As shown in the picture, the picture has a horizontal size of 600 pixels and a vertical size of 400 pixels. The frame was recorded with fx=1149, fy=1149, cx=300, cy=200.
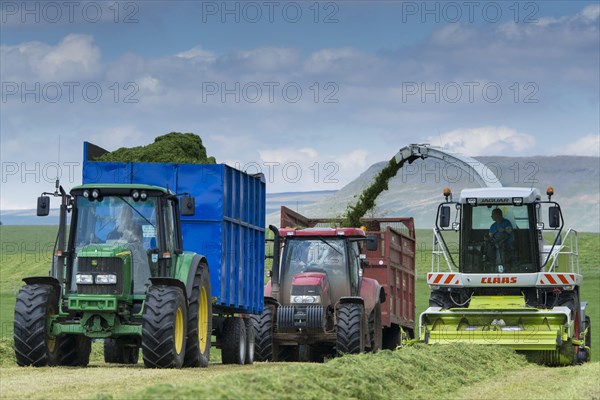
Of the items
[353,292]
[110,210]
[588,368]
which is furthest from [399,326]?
[110,210]

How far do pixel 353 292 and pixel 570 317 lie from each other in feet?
12.4

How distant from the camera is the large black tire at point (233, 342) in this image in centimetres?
1789

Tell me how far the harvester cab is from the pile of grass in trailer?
52.4 inches

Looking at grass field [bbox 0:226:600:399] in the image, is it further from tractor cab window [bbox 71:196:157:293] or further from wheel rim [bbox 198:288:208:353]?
tractor cab window [bbox 71:196:157:293]

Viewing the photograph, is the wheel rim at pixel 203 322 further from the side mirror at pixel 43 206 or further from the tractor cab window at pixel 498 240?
the tractor cab window at pixel 498 240

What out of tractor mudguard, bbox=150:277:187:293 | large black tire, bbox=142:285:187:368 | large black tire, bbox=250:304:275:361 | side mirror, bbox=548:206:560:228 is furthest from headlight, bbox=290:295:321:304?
large black tire, bbox=142:285:187:368

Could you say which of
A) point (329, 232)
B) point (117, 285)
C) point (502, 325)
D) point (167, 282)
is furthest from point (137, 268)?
point (502, 325)

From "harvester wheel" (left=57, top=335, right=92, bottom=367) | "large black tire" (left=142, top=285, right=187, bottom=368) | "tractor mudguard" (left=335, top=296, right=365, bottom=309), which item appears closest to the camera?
"large black tire" (left=142, top=285, right=187, bottom=368)

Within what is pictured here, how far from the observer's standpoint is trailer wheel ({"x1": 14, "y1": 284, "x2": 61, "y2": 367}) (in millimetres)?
14359

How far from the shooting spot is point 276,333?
1989 centimetres

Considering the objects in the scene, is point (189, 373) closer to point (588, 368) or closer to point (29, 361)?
point (29, 361)

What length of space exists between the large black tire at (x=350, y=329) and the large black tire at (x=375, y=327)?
1.27 meters

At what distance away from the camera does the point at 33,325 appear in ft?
47.1

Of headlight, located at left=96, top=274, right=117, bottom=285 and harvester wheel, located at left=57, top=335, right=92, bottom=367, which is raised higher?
headlight, located at left=96, top=274, right=117, bottom=285
